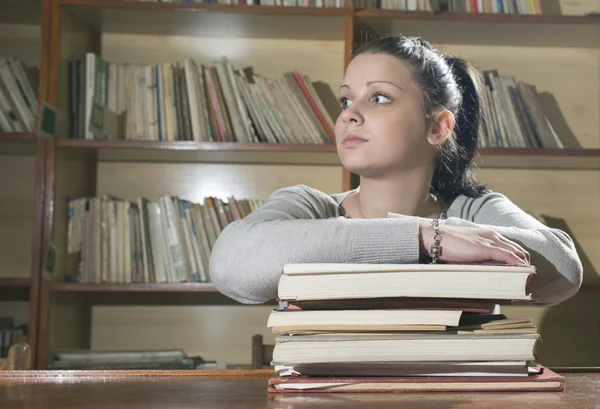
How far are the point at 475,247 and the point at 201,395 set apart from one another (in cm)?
37

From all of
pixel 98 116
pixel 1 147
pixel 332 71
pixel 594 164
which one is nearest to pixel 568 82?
pixel 594 164

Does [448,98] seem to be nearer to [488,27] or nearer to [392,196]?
[392,196]

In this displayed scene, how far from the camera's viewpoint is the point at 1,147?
2555mm

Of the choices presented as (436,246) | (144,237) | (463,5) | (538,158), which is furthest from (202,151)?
(436,246)

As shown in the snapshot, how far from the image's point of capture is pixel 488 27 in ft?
8.45

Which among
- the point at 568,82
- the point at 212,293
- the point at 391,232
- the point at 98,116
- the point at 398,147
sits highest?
the point at 568,82

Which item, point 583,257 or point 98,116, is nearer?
point 98,116

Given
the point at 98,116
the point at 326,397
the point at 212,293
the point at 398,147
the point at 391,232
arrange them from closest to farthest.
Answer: the point at 326,397
the point at 391,232
the point at 398,147
the point at 98,116
the point at 212,293

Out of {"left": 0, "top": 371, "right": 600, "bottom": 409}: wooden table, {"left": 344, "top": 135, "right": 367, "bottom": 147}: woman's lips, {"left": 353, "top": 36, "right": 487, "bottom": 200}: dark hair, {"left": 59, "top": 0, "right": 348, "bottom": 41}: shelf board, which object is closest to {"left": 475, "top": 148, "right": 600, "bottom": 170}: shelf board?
{"left": 59, "top": 0, "right": 348, "bottom": 41}: shelf board

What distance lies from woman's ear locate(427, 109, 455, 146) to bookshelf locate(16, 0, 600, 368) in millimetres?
933

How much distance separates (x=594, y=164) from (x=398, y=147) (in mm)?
1489

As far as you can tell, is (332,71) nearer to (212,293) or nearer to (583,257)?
(212,293)

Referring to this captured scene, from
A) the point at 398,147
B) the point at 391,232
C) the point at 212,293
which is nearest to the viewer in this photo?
the point at 391,232

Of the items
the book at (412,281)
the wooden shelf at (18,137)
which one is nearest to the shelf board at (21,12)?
the wooden shelf at (18,137)
